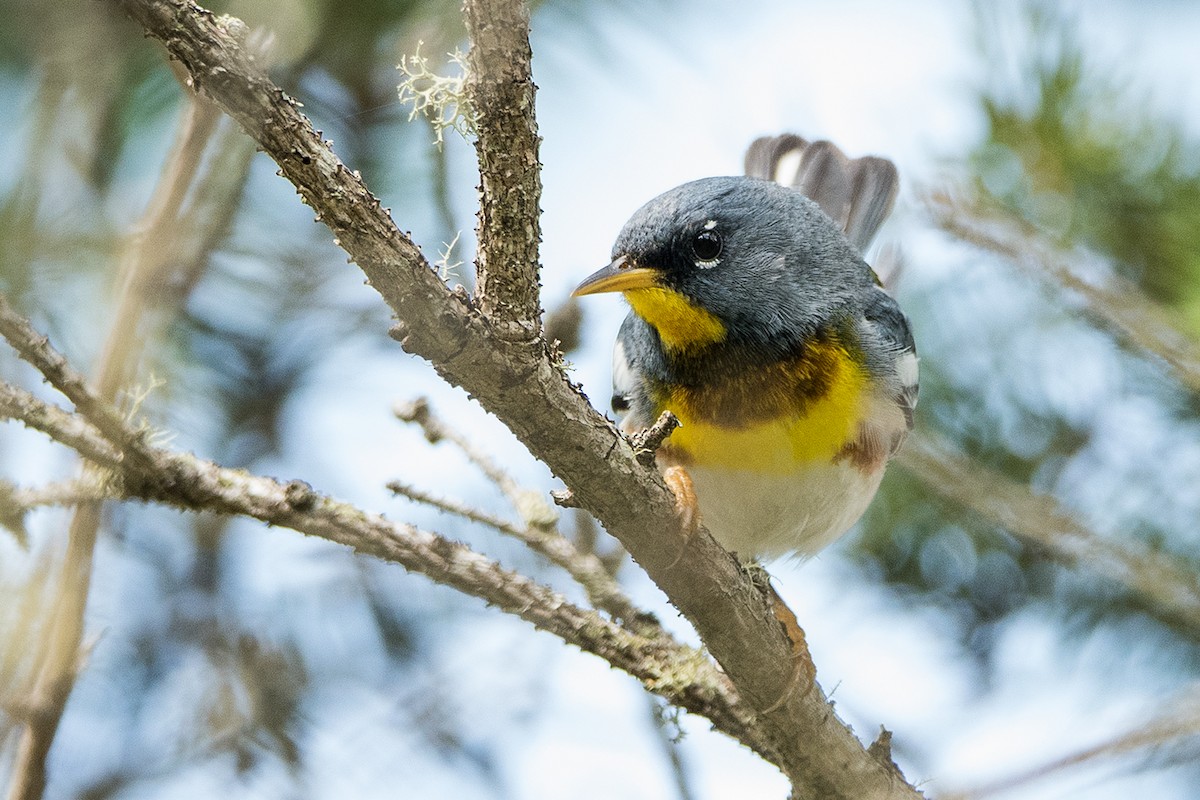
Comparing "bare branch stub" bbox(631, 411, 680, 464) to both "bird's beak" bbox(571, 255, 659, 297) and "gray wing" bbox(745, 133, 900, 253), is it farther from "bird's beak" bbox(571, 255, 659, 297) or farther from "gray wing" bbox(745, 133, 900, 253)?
"gray wing" bbox(745, 133, 900, 253)

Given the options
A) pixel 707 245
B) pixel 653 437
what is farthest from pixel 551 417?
pixel 707 245

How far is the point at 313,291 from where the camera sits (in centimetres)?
308

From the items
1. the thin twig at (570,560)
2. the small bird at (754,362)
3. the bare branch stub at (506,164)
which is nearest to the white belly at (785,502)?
the small bird at (754,362)

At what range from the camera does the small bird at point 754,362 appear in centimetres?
264

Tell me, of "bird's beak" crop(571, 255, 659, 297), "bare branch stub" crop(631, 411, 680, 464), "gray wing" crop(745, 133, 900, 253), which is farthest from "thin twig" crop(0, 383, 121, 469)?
"gray wing" crop(745, 133, 900, 253)

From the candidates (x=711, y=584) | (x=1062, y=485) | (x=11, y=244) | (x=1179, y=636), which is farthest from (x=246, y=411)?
(x=1179, y=636)

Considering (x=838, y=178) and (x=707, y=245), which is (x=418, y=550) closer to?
(x=707, y=245)

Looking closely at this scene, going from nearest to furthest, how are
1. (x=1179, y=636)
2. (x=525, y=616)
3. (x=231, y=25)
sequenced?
(x=231, y=25)
(x=525, y=616)
(x=1179, y=636)

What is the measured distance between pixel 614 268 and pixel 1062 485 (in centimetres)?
124

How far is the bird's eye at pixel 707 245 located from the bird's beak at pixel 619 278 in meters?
0.12

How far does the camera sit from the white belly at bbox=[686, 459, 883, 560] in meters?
2.68

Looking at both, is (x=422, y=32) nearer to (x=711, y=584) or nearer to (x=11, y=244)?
(x=11, y=244)

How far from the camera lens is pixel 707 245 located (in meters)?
2.74

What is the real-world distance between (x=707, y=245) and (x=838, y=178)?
140 cm
